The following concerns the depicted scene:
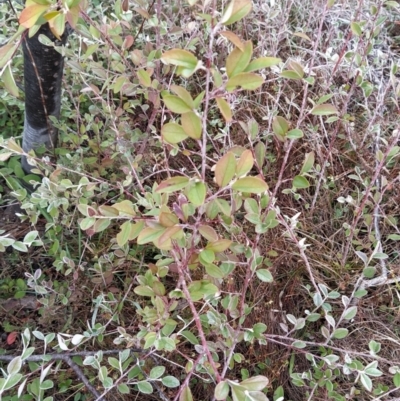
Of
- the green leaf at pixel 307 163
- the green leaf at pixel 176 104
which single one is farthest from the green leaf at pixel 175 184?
the green leaf at pixel 307 163

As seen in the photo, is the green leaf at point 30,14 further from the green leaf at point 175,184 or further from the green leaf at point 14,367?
the green leaf at point 14,367

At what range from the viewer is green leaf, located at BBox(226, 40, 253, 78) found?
58 centimetres

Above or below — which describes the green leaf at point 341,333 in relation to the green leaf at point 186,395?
below

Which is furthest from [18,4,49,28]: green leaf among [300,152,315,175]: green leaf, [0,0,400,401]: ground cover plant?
[300,152,315,175]: green leaf

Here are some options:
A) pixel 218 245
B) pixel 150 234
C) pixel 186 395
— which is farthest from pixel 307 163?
pixel 186 395

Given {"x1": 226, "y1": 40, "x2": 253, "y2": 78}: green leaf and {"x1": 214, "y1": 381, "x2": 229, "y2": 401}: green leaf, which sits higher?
{"x1": 226, "y1": 40, "x2": 253, "y2": 78}: green leaf

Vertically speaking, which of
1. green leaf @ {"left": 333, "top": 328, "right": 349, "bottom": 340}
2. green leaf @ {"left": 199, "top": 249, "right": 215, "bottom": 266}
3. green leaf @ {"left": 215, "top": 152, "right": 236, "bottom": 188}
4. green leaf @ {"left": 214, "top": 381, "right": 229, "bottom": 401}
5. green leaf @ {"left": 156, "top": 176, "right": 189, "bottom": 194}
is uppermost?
green leaf @ {"left": 215, "top": 152, "right": 236, "bottom": 188}

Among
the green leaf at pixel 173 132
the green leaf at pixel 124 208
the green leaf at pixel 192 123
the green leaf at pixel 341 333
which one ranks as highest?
the green leaf at pixel 192 123

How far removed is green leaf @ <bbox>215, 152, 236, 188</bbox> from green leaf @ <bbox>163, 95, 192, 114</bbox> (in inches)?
3.6

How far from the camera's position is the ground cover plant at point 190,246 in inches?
31.9

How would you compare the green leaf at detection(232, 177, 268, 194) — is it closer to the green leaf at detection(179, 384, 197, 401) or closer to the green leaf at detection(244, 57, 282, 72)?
the green leaf at detection(244, 57, 282, 72)

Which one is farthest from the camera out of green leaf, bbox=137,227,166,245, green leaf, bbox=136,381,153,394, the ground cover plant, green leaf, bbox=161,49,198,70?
green leaf, bbox=136,381,153,394

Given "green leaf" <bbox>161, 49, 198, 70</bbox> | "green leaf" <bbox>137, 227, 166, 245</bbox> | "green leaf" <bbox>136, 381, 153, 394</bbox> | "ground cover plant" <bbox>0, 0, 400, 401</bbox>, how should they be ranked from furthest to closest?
"green leaf" <bbox>136, 381, 153, 394</bbox>, "ground cover plant" <bbox>0, 0, 400, 401</bbox>, "green leaf" <bbox>137, 227, 166, 245</bbox>, "green leaf" <bbox>161, 49, 198, 70</bbox>

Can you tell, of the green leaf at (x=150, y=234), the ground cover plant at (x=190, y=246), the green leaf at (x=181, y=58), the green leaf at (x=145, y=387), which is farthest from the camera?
the green leaf at (x=145, y=387)
